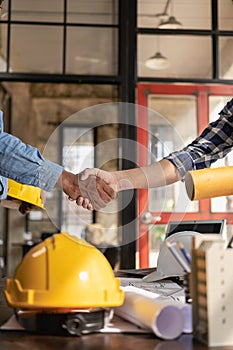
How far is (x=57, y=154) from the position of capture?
7.18 metres

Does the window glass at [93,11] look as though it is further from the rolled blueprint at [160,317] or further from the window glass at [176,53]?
the rolled blueprint at [160,317]

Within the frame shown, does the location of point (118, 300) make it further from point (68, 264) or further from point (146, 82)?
point (146, 82)

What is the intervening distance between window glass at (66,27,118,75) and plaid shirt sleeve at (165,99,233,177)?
224 cm

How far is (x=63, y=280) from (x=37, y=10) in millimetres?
3323

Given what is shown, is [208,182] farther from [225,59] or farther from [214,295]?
[225,59]

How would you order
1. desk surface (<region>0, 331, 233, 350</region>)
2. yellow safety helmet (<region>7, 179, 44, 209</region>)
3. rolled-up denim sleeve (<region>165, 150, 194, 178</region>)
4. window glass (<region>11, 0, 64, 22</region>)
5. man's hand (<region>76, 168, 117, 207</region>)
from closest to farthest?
desk surface (<region>0, 331, 233, 350</region>)
yellow safety helmet (<region>7, 179, 44, 209</region>)
rolled-up denim sleeve (<region>165, 150, 194, 178</region>)
man's hand (<region>76, 168, 117, 207</region>)
window glass (<region>11, 0, 64, 22</region>)

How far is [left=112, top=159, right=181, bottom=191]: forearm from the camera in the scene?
5.18 ft

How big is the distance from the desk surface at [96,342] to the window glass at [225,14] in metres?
3.32

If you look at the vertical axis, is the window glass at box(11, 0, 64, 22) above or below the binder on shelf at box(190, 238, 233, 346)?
above

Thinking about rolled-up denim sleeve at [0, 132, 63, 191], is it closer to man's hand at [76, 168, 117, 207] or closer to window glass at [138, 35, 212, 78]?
man's hand at [76, 168, 117, 207]

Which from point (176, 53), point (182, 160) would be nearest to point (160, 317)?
point (182, 160)

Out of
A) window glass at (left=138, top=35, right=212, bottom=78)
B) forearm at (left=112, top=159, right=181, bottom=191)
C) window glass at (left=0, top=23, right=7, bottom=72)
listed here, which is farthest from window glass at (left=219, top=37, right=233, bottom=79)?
forearm at (left=112, top=159, right=181, bottom=191)

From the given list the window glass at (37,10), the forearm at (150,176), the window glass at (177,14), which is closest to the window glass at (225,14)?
the window glass at (177,14)

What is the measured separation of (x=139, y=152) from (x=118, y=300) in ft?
9.89
